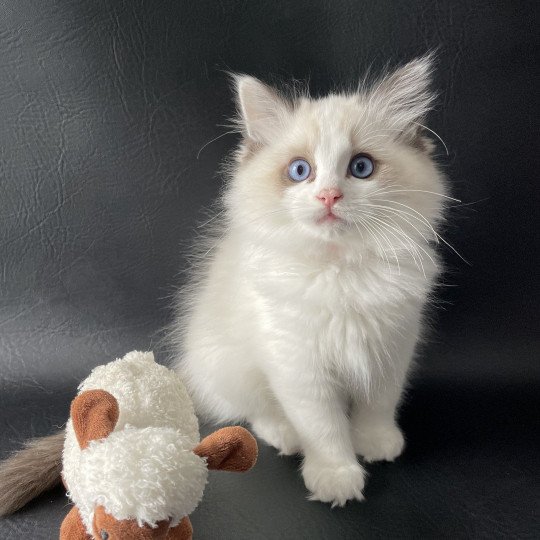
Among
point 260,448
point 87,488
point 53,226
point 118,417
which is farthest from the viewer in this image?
point 53,226

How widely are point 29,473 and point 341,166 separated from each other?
94 centimetres

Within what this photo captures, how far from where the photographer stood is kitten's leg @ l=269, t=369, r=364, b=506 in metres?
1.39

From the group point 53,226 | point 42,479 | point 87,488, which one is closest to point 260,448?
point 42,479

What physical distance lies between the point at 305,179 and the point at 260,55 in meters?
0.75

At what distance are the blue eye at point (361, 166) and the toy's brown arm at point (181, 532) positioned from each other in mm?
754

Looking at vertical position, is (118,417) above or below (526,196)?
below

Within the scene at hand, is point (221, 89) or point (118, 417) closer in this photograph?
point (118, 417)

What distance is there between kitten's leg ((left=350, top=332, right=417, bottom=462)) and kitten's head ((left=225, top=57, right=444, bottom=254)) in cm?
37

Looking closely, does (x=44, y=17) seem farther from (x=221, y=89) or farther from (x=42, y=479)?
(x=42, y=479)

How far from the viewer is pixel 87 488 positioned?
3.25ft

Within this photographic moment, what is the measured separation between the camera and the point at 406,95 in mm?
1396

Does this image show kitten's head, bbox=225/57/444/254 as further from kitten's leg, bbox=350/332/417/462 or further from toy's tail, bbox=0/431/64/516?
toy's tail, bbox=0/431/64/516

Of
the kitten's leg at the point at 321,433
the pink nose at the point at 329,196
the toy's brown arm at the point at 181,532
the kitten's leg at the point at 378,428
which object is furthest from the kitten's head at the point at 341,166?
the toy's brown arm at the point at 181,532

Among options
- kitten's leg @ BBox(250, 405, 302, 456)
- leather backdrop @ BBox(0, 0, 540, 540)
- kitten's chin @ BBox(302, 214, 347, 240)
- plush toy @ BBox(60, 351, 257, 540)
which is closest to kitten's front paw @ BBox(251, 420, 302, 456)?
kitten's leg @ BBox(250, 405, 302, 456)
